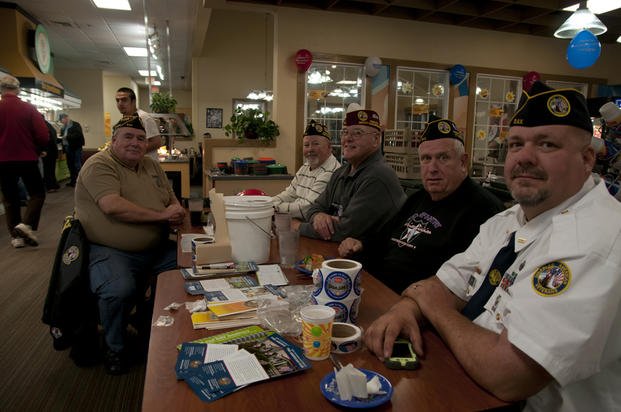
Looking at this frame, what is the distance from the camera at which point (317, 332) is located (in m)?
1.04

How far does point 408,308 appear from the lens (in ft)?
4.11

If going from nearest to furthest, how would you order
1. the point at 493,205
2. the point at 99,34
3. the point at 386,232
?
1. the point at 493,205
2. the point at 386,232
3. the point at 99,34

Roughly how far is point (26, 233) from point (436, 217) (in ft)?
15.5

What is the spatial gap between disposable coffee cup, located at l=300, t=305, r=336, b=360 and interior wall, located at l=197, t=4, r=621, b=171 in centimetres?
495

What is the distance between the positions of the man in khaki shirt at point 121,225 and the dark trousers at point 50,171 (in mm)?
7169

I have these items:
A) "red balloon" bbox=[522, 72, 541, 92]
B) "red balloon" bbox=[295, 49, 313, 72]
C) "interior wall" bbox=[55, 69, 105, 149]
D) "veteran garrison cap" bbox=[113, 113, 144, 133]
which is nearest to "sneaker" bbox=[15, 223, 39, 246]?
"veteran garrison cap" bbox=[113, 113, 144, 133]

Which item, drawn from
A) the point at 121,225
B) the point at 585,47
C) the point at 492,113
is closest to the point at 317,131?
the point at 121,225

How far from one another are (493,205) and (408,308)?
839 millimetres

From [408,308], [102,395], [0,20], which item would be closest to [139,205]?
[102,395]

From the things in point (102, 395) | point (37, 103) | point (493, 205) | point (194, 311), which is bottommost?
point (102, 395)

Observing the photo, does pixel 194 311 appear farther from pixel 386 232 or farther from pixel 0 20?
pixel 0 20

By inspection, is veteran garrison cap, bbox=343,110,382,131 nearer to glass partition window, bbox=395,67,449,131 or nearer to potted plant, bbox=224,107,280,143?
potted plant, bbox=224,107,280,143

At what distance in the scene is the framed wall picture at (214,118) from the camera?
9.77 m

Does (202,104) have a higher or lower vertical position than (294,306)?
higher
